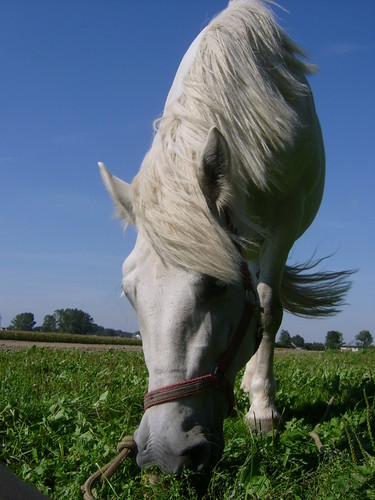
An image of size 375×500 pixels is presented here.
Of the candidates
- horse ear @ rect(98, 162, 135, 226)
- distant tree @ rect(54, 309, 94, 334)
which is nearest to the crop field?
horse ear @ rect(98, 162, 135, 226)

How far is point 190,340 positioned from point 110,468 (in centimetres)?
66

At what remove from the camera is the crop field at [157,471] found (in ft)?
7.47

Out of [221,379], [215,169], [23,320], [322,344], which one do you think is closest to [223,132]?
[215,169]

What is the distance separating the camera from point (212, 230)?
272cm

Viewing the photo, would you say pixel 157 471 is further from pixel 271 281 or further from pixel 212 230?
pixel 271 281

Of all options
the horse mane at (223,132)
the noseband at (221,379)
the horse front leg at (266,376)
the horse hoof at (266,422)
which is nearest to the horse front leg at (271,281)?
the horse front leg at (266,376)

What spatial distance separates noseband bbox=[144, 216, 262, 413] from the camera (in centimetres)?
242

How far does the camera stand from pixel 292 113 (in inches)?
158

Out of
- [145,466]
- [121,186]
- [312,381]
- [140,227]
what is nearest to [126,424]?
[145,466]

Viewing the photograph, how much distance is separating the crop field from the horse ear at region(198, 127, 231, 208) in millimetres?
1244

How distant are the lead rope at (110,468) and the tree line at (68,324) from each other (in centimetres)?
872

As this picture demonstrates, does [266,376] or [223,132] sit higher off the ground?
[223,132]

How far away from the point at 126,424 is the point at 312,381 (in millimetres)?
2249

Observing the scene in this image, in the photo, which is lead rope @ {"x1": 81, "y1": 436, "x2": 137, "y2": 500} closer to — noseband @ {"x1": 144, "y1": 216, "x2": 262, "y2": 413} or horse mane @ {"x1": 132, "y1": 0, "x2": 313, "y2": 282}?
noseband @ {"x1": 144, "y1": 216, "x2": 262, "y2": 413}
